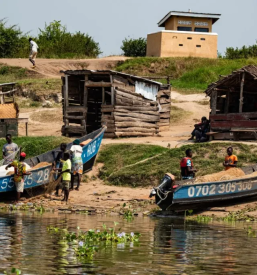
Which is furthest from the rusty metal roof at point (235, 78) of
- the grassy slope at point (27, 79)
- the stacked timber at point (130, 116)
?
the grassy slope at point (27, 79)

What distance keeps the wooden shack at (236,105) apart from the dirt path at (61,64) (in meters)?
20.7

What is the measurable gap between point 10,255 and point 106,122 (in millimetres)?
16468

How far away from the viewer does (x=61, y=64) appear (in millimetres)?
48875

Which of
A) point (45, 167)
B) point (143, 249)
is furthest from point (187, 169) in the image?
point (143, 249)

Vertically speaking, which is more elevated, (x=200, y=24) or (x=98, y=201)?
(x=200, y=24)

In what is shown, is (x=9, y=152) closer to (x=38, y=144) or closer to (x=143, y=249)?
(x=38, y=144)

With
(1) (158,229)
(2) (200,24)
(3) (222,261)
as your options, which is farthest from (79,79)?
(2) (200,24)

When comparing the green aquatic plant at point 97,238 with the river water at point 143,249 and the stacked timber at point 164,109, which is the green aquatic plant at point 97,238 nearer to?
the river water at point 143,249

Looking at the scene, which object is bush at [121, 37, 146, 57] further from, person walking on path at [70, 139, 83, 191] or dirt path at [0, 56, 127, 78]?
person walking on path at [70, 139, 83, 191]

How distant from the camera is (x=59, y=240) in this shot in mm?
13297

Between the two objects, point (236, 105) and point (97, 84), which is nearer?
point (97, 84)

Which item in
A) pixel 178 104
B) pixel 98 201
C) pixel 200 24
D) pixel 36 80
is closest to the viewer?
pixel 98 201

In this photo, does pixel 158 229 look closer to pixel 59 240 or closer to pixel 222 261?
pixel 59 240

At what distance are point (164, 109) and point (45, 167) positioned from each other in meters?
13.2
